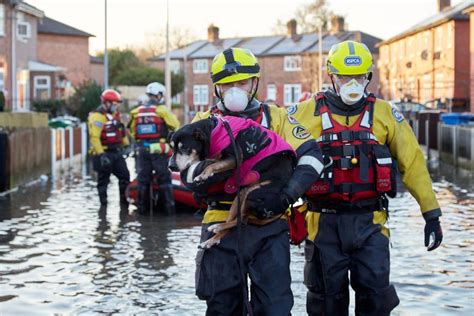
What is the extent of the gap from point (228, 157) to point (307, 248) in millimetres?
1354

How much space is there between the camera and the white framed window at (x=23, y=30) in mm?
50000

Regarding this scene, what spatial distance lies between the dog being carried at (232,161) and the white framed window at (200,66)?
3235 inches

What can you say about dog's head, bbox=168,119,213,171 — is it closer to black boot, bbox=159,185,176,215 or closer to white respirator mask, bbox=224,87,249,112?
white respirator mask, bbox=224,87,249,112

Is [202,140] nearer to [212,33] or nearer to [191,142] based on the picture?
[191,142]

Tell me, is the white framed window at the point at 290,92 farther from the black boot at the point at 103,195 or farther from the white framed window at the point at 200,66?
the black boot at the point at 103,195

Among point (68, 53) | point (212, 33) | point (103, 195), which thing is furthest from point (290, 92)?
point (103, 195)

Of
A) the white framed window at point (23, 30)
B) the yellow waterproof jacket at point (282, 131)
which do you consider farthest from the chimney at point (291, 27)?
the yellow waterproof jacket at point (282, 131)

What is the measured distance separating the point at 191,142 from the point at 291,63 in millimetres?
77610

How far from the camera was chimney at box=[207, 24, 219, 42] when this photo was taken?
9131cm

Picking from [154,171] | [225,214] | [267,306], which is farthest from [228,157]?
[154,171]

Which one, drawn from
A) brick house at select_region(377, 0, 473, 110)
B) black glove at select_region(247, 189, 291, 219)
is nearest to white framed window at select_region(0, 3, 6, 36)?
brick house at select_region(377, 0, 473, 110)

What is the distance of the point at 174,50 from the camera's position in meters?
95.2

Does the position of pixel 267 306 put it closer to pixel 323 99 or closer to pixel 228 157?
pixel 228 157

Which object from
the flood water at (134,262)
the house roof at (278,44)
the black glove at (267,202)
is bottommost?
the flood water at (134,262)
